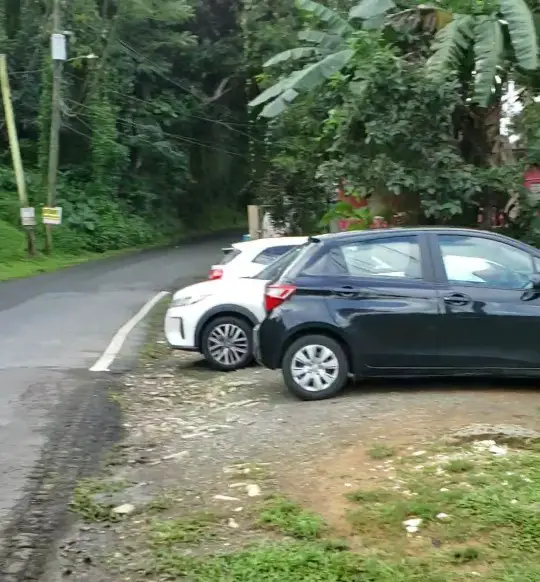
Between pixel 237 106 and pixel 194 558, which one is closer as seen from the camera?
pixel 194 558

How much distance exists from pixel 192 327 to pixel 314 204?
18.7 m

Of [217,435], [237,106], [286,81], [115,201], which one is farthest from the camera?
[237,106]

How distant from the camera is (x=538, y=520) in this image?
5098 mm

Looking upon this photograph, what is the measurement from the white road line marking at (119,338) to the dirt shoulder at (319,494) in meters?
3.00

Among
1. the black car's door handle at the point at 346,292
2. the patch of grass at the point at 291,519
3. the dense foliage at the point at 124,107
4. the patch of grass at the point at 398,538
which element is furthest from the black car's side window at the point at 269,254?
the dense foliage at the point at 124,107

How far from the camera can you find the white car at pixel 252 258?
1338cm

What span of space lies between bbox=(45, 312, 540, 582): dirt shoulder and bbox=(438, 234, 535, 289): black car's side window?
1029mm

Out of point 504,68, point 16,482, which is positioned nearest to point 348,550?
point 16,482

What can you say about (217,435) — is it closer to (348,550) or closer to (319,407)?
(319,407)

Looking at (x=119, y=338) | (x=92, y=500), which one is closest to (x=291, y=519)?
(x=92, y=500)

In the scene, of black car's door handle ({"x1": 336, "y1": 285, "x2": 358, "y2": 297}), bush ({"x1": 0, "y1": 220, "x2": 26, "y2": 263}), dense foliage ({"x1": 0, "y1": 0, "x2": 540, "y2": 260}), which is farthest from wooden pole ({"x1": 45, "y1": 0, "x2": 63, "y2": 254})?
black car's door handle ({"x1": 336, "y1": 285, "x2": 358, "y2": 297})

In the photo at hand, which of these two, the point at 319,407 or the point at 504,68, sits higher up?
the point at 504,68

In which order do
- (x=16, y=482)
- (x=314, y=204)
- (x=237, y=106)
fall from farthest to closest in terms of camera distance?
1. (x=237, y=106)
2. (x=314, y=204)
3. (x=16, y=482)

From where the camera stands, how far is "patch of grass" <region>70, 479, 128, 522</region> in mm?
5918
